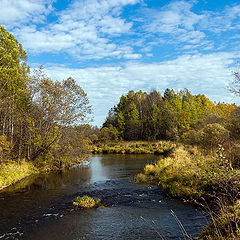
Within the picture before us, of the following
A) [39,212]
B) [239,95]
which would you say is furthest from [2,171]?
[239,95]

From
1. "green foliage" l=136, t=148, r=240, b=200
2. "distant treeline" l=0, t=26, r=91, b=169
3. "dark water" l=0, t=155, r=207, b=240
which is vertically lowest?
"dark water" l=0, t=155, r=207, b=240

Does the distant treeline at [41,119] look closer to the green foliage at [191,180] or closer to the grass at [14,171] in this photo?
the grass at [14,171]

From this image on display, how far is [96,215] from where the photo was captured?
9609mm

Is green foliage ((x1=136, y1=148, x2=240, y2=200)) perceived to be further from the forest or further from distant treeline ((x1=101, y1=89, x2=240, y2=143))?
distant treeline ((x1=101, y1=89, x2=240, y2=143))

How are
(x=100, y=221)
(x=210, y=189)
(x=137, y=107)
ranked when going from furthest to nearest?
(x=137, y=107), (x=210, y=189), (x=100, y=221)

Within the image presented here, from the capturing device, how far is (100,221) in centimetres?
895

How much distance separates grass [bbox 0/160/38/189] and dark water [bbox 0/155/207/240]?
1.23 meters

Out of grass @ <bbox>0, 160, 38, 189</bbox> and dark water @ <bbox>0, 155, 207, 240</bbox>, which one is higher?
grass @ <bbox>0, 160, 38, 189</bbox>

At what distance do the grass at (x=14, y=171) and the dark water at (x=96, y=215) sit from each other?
1231 millimetres

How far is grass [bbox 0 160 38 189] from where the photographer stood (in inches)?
606

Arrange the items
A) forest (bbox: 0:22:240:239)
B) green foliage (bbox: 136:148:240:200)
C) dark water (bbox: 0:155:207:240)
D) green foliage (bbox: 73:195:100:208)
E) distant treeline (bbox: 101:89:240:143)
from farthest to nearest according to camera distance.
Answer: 1. distant treeline (bbox: 101:89:240:143)
2. forest (bbox: 0:22:240:239)
3. green foliage (bbox: 136:148:240:200)
4. green foliage (bbox: 73:195:100:208)
5. dark water (bbox: 0:155:207:240)

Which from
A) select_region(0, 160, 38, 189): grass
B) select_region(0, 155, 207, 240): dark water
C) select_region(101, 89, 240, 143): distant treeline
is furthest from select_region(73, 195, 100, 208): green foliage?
select_region(101, 89, 240, 143): distant treeline

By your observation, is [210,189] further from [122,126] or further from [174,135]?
[122,126]

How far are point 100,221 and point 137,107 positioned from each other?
56.3 m
